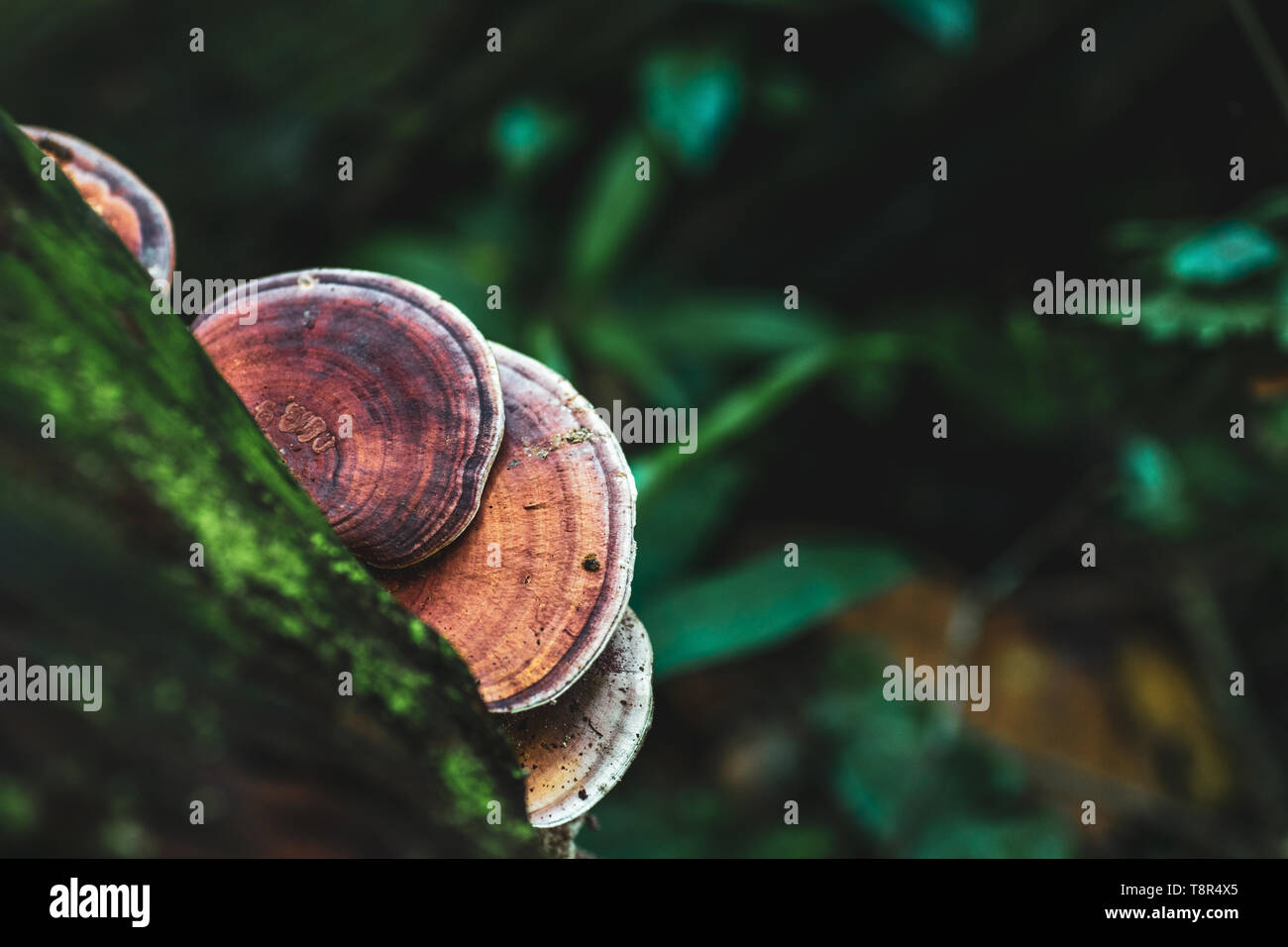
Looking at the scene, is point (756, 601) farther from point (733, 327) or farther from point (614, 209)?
point (614, 209)

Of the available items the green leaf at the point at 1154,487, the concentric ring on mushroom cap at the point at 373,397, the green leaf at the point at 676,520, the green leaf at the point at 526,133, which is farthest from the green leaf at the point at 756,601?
the green leaf at the point at 526,133

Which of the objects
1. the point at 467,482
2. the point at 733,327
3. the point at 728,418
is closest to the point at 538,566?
the point at 467,482

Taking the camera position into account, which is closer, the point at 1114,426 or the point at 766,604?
the point at 766,604

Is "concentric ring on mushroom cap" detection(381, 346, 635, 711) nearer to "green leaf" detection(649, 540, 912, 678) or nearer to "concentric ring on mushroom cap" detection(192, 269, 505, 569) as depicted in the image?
"concentric ring on mushroom cap" detection(192, 269, 505, 569)

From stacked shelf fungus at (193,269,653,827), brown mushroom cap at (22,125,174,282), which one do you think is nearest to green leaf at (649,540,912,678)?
stacked shelf fungus at (193,269,653,827)

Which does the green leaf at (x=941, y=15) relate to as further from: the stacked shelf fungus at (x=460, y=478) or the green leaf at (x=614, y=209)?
the stacked shelf fungus at (x=460, y=478)

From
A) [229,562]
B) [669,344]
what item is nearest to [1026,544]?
[669,344]

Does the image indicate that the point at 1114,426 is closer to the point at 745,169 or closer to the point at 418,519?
the point at 745,169
